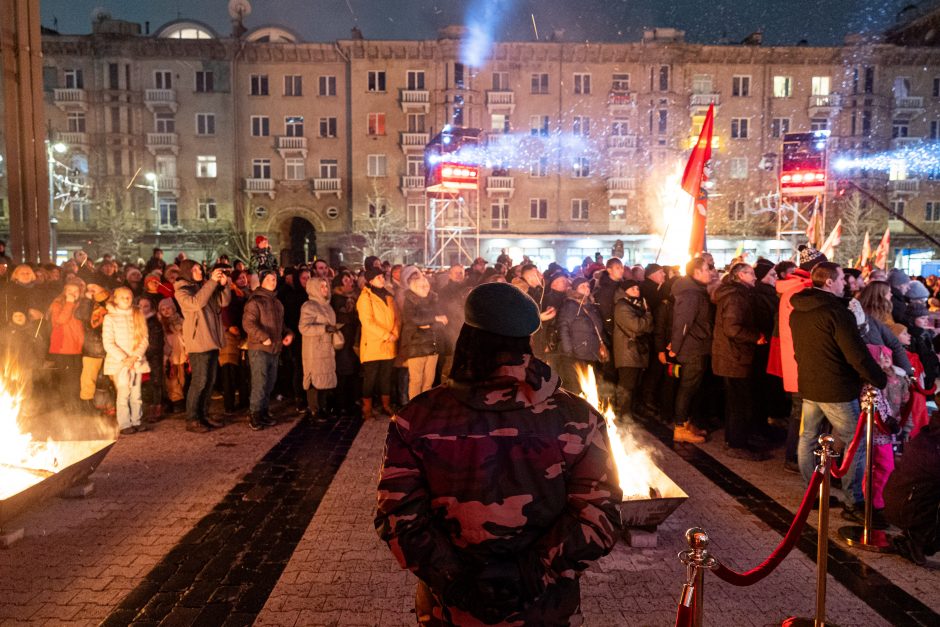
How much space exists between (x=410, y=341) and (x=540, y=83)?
119 feet

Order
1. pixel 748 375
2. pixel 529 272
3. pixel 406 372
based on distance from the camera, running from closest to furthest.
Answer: pixel 748 375 < pixel 529 272 < pixel 406 372

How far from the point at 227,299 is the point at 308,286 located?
1.22 meters

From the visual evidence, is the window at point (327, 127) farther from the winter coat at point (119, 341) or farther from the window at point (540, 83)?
the winter coat at point (119, 341)

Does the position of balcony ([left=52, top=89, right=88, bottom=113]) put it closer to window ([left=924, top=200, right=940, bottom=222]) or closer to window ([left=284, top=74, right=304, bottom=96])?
window ([left=284, top=74, right=304, bottom=96])

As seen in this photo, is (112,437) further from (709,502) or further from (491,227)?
(491,227)

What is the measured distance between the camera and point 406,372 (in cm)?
1024

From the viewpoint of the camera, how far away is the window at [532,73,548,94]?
41.7 metres

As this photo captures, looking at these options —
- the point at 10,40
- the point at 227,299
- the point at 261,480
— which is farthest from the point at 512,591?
the point at 10,40

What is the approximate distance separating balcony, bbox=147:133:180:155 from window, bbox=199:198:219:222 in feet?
11.9

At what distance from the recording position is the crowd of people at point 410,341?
7582 mm

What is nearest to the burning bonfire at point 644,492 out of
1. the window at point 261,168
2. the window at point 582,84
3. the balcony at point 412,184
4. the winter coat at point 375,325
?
the winter coat at point 375,325

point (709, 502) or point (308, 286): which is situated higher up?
point (308, 286)

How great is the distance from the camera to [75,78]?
1606 inches

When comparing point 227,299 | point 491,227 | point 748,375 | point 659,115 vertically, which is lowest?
point 748,375
